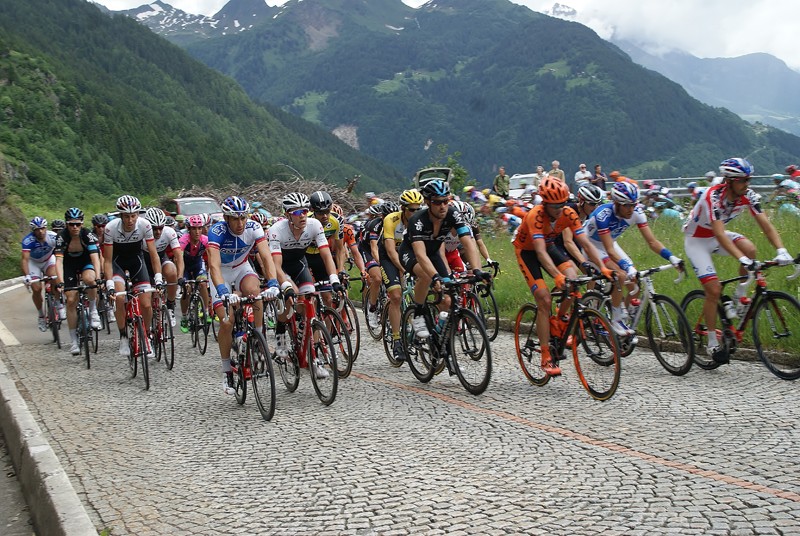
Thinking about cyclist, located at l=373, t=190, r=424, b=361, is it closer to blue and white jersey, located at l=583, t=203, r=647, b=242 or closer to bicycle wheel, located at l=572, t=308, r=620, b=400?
blue and white jersey, located at l=583, t=203, r=647, b=242

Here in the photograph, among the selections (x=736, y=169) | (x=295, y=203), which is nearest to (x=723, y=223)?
(x=736, y=169)

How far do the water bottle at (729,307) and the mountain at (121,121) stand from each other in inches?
1555

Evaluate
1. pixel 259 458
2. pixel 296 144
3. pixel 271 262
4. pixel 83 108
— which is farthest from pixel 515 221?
pixel 296 144

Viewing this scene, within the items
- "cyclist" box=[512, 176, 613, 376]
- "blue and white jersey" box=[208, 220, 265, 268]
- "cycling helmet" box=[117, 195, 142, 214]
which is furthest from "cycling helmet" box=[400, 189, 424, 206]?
"cycling helmet" box=[117, 195, 142, 214]

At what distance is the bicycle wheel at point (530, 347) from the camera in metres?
8.59

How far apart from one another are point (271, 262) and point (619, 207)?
3.92m

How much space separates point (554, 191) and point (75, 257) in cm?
847

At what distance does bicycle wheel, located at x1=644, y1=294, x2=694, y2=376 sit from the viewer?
866cm

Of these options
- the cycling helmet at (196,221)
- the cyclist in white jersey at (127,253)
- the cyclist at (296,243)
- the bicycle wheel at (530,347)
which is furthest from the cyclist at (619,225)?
the cycling helmet at (196,221)

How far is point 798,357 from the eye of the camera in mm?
8281

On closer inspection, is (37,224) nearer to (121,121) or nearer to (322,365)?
(322,365)

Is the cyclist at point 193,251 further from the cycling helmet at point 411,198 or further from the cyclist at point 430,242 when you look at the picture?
the cyclist at point 430,242

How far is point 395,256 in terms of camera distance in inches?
416

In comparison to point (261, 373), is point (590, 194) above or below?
above
